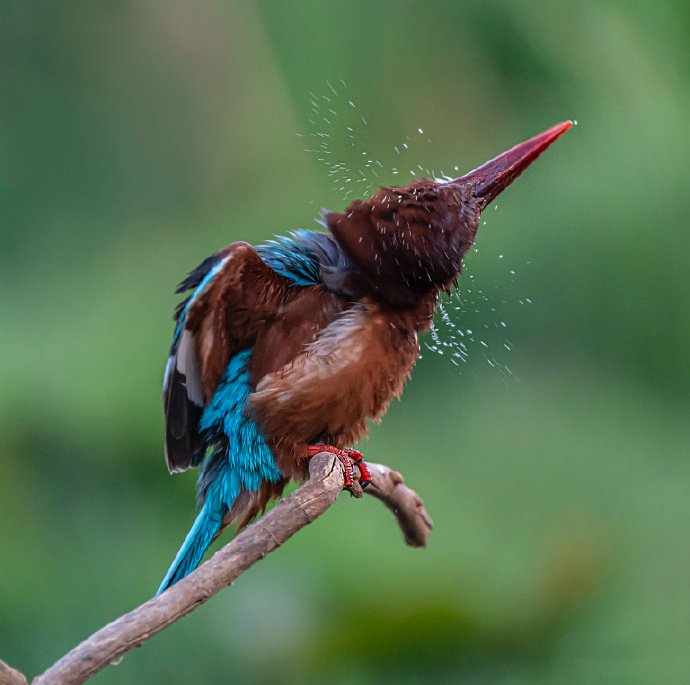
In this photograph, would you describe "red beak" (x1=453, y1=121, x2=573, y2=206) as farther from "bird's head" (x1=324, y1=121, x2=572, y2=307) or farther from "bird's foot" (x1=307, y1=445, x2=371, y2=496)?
"bird's foot" (x1=307, y1=445, x2=371, y2=496)

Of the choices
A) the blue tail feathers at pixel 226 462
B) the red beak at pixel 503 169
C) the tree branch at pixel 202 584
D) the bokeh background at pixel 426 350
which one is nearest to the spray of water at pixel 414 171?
the bokeh background at pixel 426 350

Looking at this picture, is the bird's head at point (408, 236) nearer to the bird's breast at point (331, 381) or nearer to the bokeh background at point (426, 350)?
the bird's breast at point (331, 381)

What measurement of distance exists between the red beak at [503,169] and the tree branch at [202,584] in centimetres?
47

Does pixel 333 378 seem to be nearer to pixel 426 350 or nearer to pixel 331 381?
pixel 331 381

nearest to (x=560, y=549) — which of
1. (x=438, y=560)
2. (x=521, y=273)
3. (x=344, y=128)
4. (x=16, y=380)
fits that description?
(x=438, y=560)

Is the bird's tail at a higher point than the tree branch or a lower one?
lower

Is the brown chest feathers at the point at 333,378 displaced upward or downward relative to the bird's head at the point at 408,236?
downward

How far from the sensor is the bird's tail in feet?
5.12

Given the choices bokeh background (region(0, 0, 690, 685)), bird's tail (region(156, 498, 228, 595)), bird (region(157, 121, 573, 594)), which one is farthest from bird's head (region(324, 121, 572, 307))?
bokeh background (region(0, 0, 690, 685))

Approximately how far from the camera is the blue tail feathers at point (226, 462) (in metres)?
1.53

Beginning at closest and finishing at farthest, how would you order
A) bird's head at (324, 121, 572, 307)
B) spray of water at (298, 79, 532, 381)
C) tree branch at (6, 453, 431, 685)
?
tree branch at (6, 453, 431, 685) < bird's head at (324, 121, 572, 307) < spray of water at (298, 79, 532, 381)

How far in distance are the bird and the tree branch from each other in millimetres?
111

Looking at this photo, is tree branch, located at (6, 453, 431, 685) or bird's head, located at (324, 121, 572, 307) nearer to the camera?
tree branch, located at (6, 453, 431, 685)

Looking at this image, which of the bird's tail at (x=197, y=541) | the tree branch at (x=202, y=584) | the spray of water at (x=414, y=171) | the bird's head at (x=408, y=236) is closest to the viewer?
the tree branch at (x=202, y=584)
